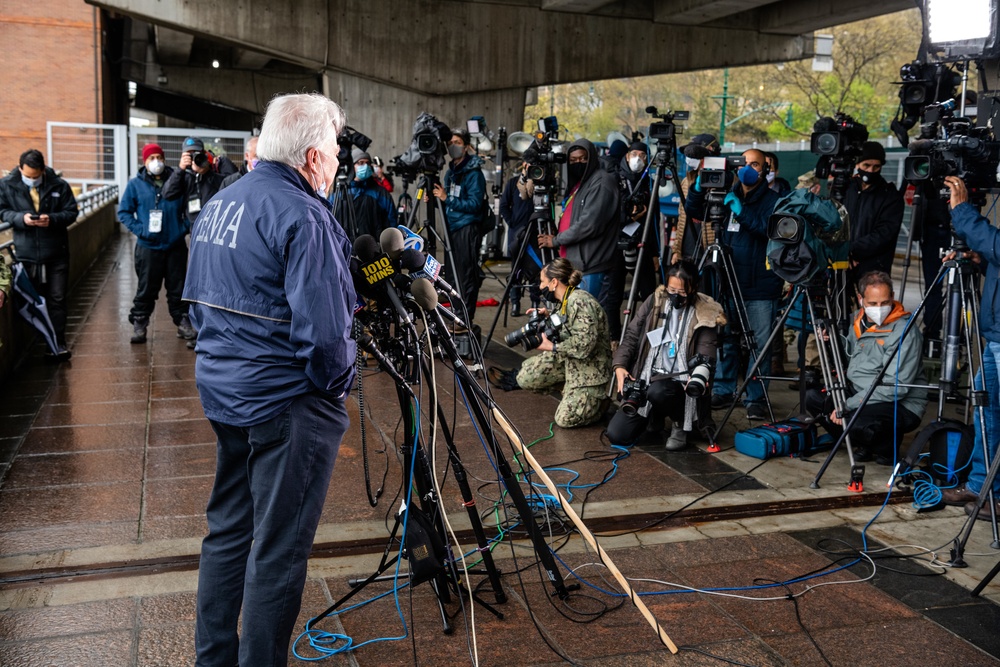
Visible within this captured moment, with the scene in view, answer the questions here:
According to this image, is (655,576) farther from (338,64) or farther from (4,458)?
(338,64)

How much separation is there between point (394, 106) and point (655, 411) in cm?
1262

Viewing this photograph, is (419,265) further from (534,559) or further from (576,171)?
(576,171)

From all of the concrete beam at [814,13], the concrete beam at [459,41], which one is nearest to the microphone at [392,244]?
the concrete beam at [814,13]

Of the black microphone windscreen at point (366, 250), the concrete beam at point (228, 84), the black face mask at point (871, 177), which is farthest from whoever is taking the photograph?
the concrete beam at point (228, 84)

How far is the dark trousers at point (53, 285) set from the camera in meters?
7.75

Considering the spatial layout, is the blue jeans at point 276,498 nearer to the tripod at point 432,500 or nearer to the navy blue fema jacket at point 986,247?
the tripod at point 432,500

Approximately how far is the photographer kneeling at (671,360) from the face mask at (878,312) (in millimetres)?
850

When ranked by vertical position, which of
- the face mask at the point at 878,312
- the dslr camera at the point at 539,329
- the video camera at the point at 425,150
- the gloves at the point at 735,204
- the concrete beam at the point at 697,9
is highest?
the concrete beam at the point at 697,9

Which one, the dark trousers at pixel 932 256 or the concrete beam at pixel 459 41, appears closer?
the dark trousers at pixel 932 256

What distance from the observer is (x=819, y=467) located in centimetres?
546

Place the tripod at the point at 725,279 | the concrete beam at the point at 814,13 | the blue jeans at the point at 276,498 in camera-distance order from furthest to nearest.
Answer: the concrete beam at the point at 814,13 < the tripod at the point at 725,279 < the blue jeans at the point at 276,498

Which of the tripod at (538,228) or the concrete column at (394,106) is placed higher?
the concrete column at (394,106)

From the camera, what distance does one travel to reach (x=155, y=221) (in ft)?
26.5

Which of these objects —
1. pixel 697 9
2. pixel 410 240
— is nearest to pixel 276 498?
pixel 410 240
